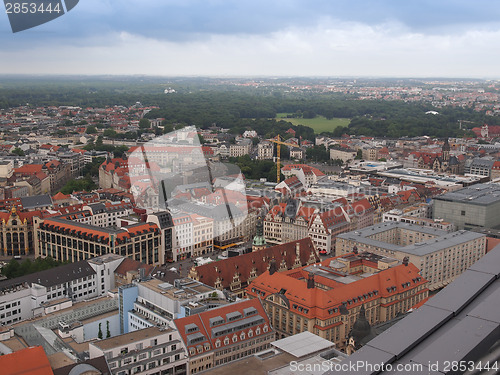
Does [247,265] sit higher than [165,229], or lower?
lower

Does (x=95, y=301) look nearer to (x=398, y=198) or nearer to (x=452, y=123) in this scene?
(x=398, y=198)

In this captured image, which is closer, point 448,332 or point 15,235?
point 448,332

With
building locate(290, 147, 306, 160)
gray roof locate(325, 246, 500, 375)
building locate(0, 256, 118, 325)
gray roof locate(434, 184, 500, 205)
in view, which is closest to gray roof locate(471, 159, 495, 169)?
gray roof locate(434, 184, 500, 205)

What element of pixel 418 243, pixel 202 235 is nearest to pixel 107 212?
pixel 202 235

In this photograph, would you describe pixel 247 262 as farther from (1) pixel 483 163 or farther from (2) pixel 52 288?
(1) pixel 483 163

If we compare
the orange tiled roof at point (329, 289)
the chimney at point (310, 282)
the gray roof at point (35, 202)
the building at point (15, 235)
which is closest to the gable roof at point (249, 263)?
the orange tiled roof at point (329, 289)

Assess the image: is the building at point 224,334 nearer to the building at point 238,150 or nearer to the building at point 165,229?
the building at point 165,229
